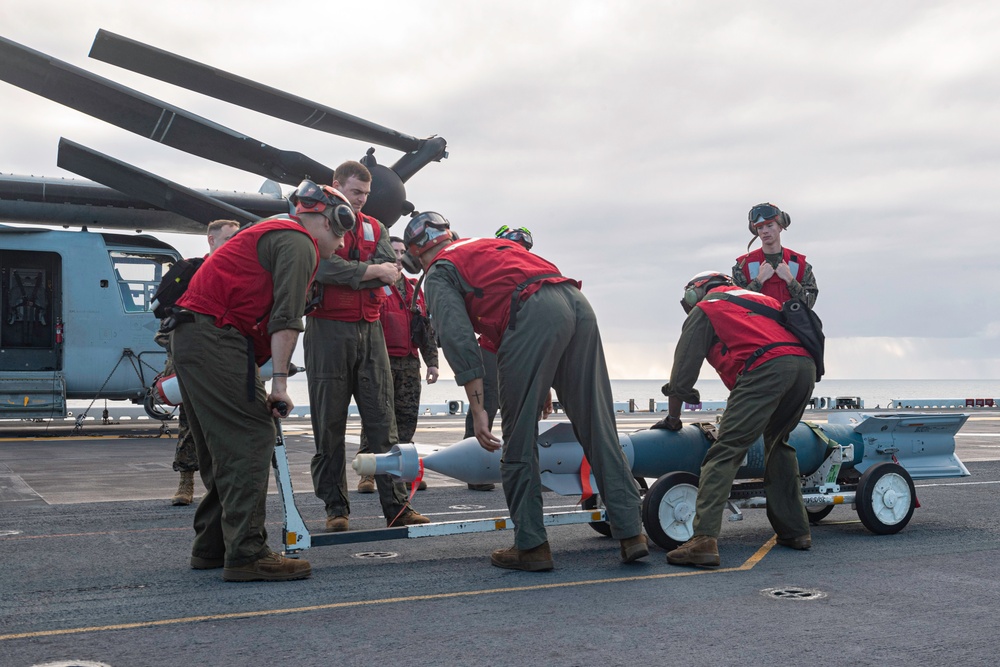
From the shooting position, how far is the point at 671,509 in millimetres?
5445

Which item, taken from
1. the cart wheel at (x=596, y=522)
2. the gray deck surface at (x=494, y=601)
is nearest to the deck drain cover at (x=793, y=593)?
the gray deck surface at (x=494, y=601)

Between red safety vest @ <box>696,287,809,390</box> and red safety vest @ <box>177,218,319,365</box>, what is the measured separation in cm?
239

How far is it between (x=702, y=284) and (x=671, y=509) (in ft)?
4.58

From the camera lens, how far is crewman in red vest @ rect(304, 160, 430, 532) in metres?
5.80

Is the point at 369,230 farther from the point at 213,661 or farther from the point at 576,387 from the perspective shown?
the point at 213,661

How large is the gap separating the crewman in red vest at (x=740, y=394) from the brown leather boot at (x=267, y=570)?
79.7 inches

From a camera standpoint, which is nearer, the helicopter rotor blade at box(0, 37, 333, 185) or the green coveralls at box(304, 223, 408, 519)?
the green coveralls at box(304, 223, 408, 519)

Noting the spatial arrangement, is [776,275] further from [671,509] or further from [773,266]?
[671,509]

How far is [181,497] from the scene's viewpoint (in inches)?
286

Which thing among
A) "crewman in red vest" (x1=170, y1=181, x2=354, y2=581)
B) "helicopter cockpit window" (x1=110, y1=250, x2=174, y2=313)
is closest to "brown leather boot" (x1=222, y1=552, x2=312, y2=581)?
"crewman in red vest" (x1=170, y1=181, x2=354, y2=581)

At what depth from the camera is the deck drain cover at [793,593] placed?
4172mm

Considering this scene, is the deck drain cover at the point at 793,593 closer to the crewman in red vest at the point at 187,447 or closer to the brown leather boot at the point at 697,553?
the brown leather boot at the point at 697,553

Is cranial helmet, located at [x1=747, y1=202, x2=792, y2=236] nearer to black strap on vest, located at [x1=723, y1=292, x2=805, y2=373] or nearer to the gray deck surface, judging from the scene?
black strap on vest, located at [x1=723, y1=292, x2=805, y2=373]

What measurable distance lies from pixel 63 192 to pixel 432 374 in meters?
9.72
